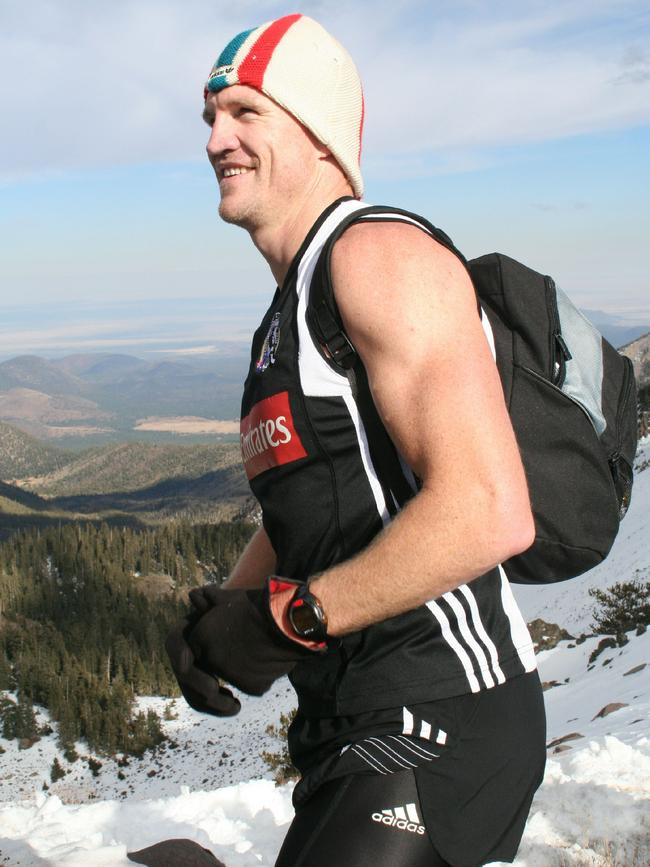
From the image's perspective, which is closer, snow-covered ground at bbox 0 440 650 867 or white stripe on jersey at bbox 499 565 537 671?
white stripe on jersey at bbox 499 565 537 671

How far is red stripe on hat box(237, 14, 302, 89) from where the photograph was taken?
2.99m

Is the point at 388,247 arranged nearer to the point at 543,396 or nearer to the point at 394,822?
the point at 543,396

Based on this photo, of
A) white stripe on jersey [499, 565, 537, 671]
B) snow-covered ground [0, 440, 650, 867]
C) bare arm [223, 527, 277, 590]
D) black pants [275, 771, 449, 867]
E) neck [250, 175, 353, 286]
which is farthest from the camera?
snow-covered ground [0, 440, 650, 867]

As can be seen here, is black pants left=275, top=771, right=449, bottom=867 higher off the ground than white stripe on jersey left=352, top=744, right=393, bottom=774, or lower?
lower

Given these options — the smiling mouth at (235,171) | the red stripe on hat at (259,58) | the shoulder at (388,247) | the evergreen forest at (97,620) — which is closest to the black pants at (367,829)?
the shoulder at (388,247)

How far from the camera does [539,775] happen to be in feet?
9.60

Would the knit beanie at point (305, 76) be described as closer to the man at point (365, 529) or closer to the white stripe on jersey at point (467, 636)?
the man at point (365, 529)

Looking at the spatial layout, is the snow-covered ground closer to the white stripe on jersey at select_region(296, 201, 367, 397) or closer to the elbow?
the elbow

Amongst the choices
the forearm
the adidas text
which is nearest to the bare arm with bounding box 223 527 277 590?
the forearm

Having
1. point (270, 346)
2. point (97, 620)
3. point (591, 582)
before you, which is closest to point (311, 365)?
point (270, 346)

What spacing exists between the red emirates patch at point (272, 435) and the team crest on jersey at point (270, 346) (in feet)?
0.39

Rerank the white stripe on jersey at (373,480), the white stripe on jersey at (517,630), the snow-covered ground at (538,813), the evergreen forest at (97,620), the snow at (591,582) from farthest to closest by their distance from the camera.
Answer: the evergreen forest at (97,620) < the snow at (591,582) < the snow-covered ground at (538,813) < the white stripe on jersey at (517,630) < the white stripe on jersey at (373,480)

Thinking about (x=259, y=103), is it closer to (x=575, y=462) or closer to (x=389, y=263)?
(x=389, y=263)

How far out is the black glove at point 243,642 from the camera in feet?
8.82
